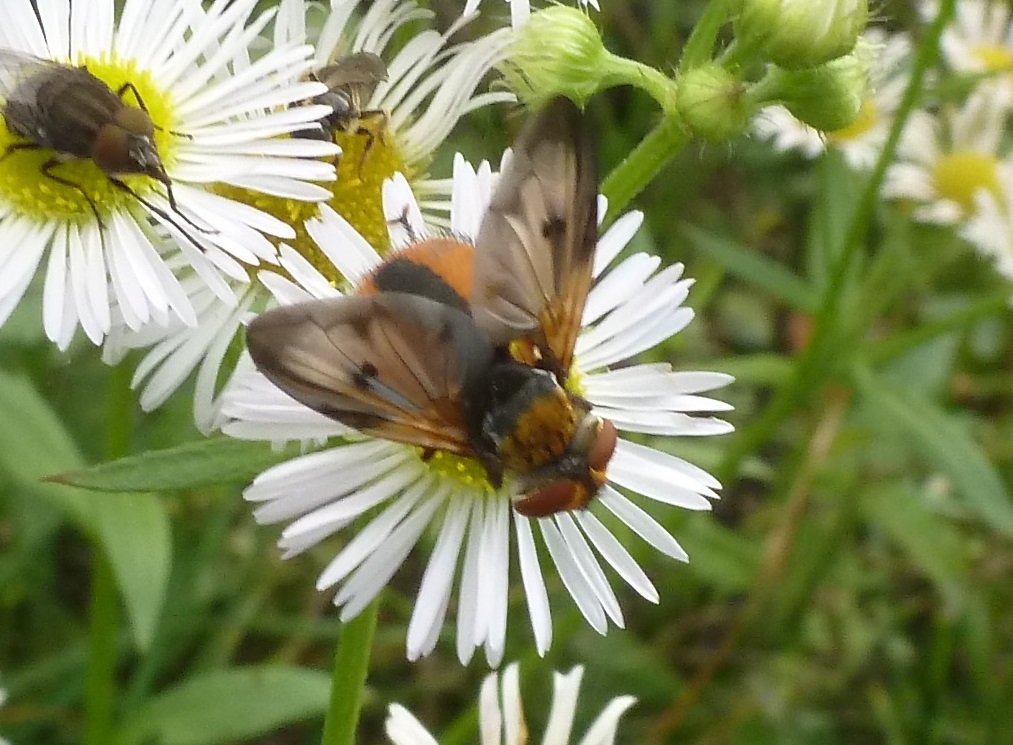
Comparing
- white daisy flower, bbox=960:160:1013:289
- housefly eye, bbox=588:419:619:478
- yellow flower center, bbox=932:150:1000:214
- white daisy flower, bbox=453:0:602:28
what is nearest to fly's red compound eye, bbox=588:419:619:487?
housefly eye, bbox=588:419:619:478

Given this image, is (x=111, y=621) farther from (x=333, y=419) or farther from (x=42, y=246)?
(x=333, y=419)

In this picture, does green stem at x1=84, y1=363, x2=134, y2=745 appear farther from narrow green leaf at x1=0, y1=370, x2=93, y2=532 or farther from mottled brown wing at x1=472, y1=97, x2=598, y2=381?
mottled brown wing at x1=472, y1=97, x2=598, y2=381

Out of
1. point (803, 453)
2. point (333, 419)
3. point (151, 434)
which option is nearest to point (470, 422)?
point (333, 419)

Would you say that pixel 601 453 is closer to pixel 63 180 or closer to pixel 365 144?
pixel 365 144

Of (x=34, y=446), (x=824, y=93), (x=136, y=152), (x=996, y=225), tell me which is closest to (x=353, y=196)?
(x=136, y=152)

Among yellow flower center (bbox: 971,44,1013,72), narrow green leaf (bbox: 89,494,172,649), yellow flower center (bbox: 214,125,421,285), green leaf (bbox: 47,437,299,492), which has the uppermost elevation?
yellow flower center (bbox: 971,44,1013,72)

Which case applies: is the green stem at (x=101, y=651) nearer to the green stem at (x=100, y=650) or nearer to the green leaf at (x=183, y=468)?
the green stem at (x=100, y=650)

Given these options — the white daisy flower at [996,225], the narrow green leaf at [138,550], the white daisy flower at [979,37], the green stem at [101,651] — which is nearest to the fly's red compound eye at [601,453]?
the narrow green leaf at [138,550]
